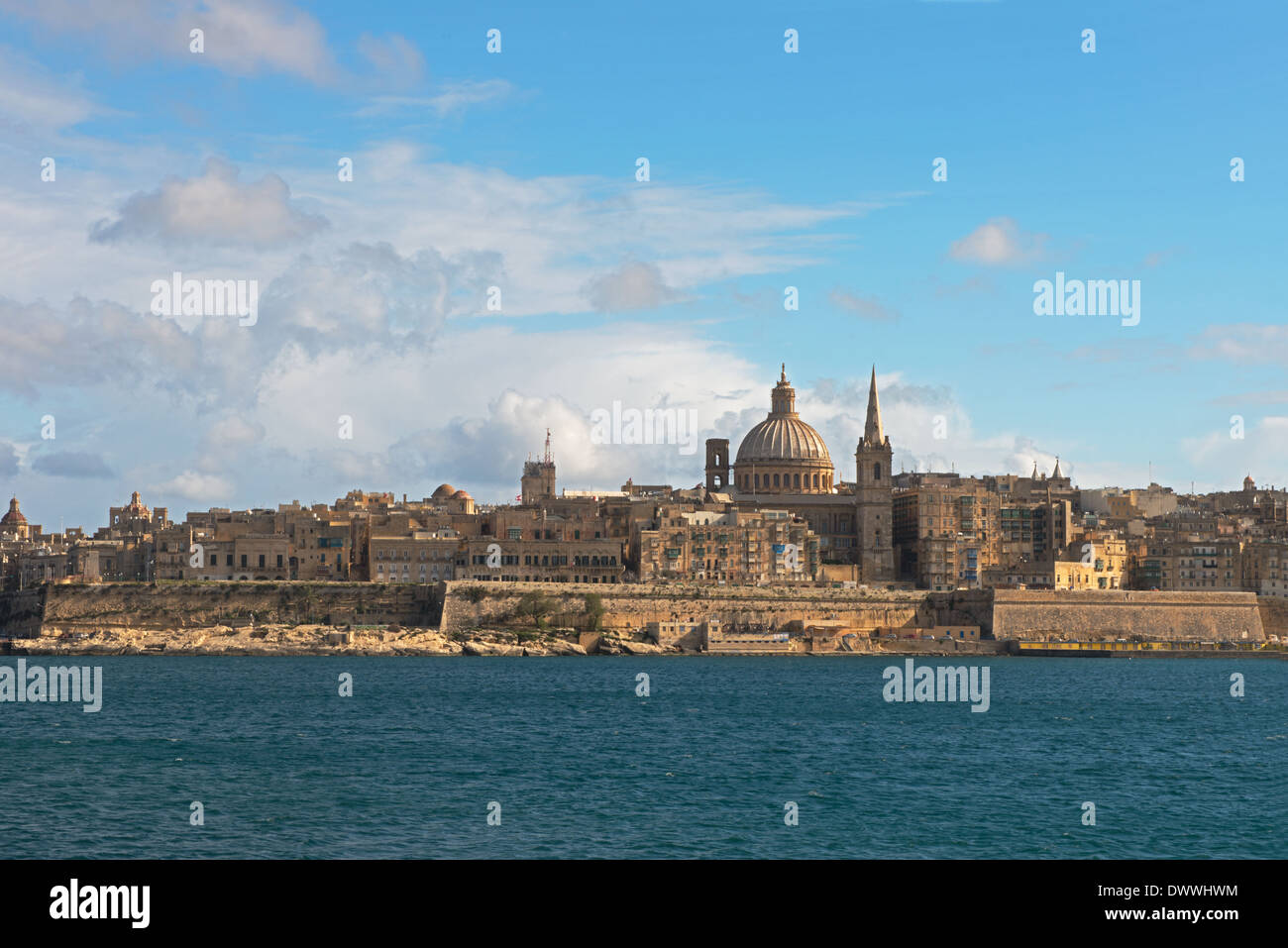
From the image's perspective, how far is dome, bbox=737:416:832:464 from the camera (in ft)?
364

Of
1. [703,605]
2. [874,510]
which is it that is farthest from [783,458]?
[703,605]

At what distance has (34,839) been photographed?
2086 cm

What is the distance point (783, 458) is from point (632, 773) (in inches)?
3254

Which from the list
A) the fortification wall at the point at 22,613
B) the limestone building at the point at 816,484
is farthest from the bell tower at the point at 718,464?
the fortification wall at the point at 22,613

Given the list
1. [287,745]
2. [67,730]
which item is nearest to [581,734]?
[287,745]

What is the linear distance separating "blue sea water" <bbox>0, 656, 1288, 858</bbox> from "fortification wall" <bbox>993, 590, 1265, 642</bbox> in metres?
27.3

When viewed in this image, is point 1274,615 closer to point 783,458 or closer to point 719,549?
point 719,549

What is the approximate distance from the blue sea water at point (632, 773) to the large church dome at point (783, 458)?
56369mm

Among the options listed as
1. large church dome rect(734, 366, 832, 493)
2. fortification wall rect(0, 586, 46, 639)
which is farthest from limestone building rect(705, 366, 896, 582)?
fortification wall rect(0, 586, 46, 639)

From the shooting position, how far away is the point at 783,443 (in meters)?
112

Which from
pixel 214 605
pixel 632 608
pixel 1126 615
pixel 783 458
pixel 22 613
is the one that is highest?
pixel 783 458

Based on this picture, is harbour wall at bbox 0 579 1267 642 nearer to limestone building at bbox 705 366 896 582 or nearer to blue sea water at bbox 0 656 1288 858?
limestone building at bbox 705 366 896 582
